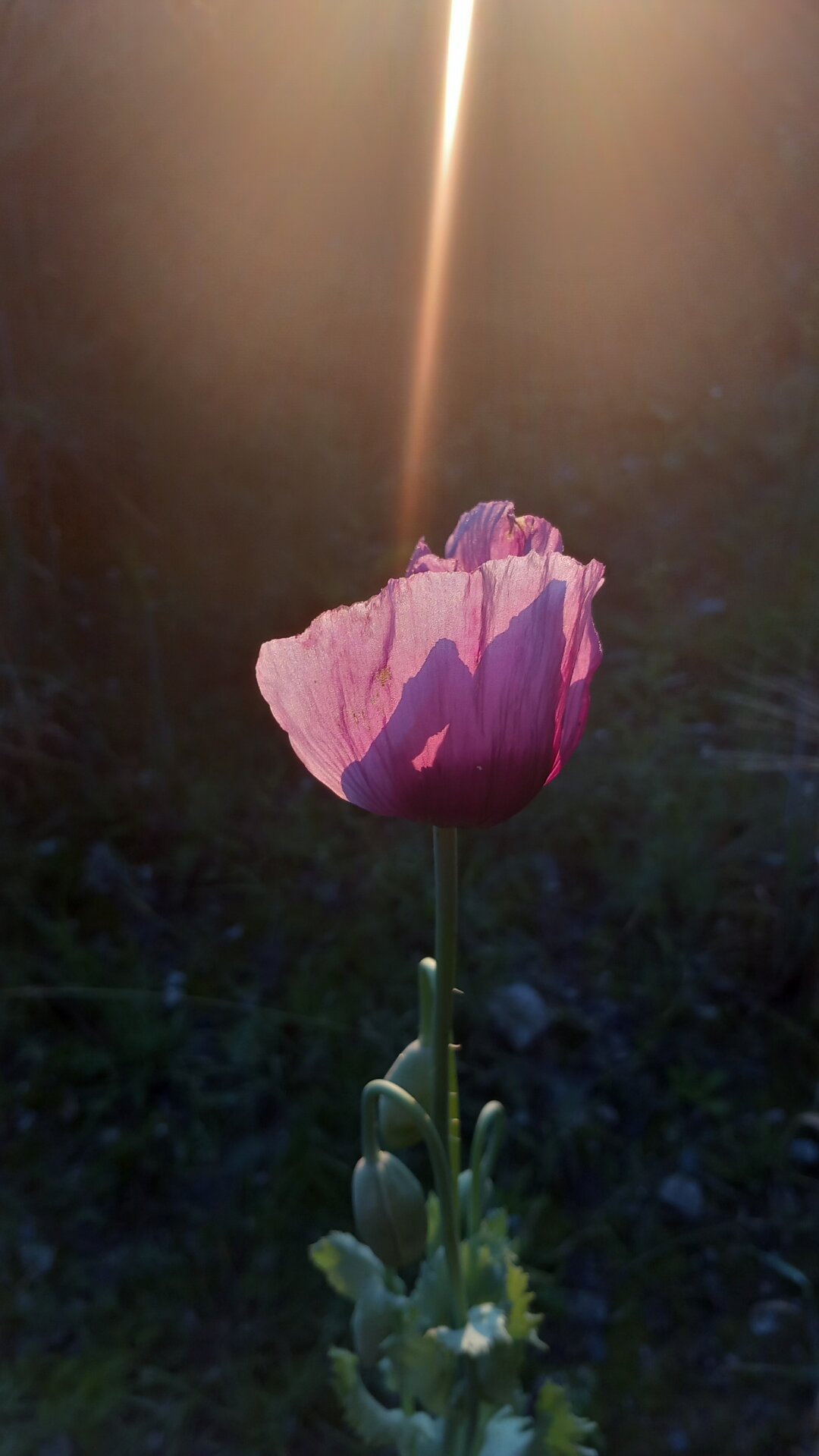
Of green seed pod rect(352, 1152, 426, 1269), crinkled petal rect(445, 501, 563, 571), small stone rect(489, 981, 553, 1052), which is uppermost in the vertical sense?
crinkled petal rect(445, 501, 563, 571)

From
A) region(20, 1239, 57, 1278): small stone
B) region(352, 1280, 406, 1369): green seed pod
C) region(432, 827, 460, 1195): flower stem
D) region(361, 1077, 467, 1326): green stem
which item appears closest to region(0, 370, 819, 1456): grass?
region(20, 1239, 57, 1278): small stone

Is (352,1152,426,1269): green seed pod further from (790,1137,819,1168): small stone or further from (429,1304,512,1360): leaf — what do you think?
(790,1137,819,1168): small stone

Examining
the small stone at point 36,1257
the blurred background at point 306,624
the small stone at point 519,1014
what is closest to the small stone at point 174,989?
the blurred background at point 306,624

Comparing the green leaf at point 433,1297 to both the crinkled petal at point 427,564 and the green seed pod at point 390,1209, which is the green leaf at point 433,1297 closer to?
the green seed pod at point 390,1209

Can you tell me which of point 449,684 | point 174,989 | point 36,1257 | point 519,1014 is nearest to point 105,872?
point 174,989

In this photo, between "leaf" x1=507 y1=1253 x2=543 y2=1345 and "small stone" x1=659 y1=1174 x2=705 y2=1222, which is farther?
"small stone" x1=659 y1=1174 x2=705 y2=1222

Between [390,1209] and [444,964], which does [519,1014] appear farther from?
[444,964]

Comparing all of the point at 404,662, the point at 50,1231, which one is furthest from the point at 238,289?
the point at 404,662
